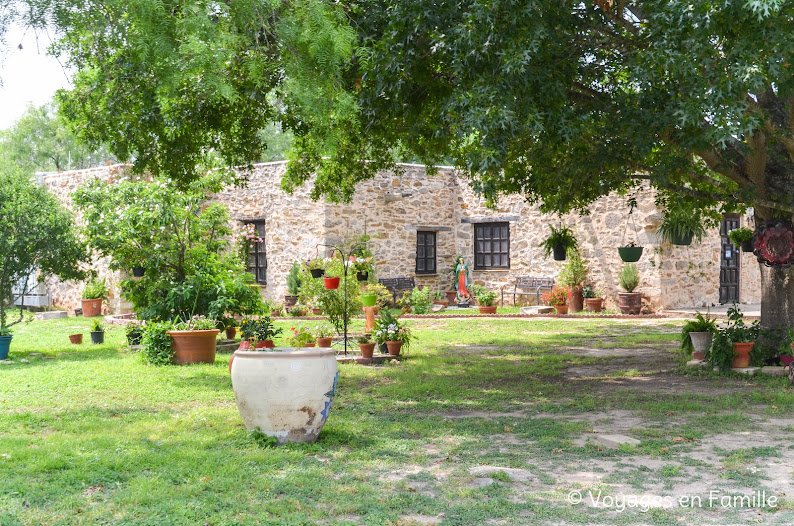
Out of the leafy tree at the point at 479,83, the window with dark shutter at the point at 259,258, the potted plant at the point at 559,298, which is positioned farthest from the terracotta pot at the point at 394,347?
the window with dark shutter at the point at 259,258

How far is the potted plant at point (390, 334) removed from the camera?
34.7ft

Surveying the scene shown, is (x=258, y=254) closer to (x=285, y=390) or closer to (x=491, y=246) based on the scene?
(x=491, y=246)

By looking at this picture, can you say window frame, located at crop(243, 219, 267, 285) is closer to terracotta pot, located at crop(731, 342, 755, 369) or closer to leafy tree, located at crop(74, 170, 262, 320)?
leafy tree, located at crop(74, 170, 262, 320)

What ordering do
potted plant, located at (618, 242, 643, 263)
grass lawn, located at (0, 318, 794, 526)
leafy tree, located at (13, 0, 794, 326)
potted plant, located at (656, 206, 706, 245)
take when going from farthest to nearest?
potted plant, located at (618, 242, 643, 263) → potted plant, located at (656, 206, 706, 245) → leafy tree, located at (13, 0, 794, 326) → grass lawn, located at (0, 318, 794, 526)

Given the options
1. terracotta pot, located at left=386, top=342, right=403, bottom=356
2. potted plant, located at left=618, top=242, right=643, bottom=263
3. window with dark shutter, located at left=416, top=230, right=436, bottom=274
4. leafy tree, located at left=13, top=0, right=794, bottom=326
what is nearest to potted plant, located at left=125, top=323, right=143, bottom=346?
leafy tree, located at left=13, top=0, right=794, bottom=326

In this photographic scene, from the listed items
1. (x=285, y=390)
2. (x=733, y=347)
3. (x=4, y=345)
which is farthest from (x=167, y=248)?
(x=733, y=347)

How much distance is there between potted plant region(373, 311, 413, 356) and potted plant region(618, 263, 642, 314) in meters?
7.48

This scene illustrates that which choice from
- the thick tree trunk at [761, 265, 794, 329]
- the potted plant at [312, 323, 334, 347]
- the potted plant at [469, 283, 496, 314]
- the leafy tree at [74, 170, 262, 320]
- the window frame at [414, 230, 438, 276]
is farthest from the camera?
the window frame at [414, 230, 438, 276]

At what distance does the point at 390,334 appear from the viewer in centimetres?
1059

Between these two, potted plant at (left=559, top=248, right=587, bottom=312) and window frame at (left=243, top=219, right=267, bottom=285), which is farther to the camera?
window frame at (left=243, top=219, right=267, bottom=285)

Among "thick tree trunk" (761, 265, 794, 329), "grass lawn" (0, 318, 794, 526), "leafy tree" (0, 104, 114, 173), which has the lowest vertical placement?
"grass lawn" (0, 318, 794, 526)

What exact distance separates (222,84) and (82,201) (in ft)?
27.1

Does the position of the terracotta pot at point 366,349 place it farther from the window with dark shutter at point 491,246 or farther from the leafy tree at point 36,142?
the leafy tree at point 36,142

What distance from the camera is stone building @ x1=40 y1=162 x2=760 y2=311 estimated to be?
55.0ft
